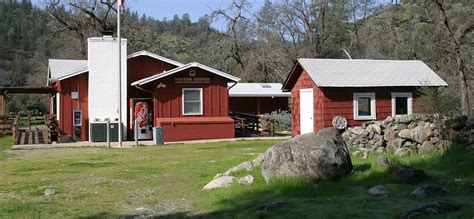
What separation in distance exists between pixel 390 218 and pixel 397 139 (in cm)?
670

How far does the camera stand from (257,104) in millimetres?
40125

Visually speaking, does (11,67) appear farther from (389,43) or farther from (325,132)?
(325,132)

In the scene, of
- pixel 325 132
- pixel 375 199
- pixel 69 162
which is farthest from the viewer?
pixel 69 162

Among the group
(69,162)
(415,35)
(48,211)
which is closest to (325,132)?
(48,211)

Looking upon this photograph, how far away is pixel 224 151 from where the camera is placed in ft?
65.4

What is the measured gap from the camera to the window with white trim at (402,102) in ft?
81.9

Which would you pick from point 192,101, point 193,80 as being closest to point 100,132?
point 192,101

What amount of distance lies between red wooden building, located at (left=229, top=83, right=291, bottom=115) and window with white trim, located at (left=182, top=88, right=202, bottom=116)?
382 inches

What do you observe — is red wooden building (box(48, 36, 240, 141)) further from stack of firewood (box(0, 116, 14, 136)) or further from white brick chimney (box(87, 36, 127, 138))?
stack of firewood (box(0, 116, 14, 136))

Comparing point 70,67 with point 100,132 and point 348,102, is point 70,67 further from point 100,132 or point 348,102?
point 348,102

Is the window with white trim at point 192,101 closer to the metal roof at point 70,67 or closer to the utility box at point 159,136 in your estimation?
the metal roof at point 70,67

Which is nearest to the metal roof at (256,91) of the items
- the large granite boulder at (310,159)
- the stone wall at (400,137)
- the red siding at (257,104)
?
the red siding at (257,104)

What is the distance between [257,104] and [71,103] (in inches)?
592

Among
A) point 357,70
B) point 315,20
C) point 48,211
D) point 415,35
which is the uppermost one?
point 315,20
